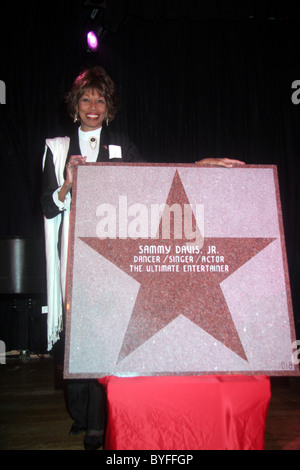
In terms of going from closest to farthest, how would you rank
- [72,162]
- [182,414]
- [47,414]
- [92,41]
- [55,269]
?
[182,414] → [72,162] → [55,269] → [47,414] → [92,41]

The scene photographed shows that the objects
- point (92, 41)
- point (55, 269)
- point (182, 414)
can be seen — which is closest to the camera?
point (182, 414)

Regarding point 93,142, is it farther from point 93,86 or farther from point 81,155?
point 93,86

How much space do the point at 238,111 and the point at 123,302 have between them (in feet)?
10.1

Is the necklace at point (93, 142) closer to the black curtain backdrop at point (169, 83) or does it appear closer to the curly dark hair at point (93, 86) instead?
the curly dark hair at point (93, 86)

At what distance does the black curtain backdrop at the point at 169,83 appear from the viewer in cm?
312

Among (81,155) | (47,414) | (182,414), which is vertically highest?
(81,155)

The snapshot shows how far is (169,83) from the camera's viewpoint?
133 inches

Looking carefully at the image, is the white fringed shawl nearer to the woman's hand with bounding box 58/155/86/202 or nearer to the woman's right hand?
the woman's hand with bounding box 58/155/86/202

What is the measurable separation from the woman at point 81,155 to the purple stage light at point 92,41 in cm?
170

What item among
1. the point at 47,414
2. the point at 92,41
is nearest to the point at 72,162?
the point at 47,414

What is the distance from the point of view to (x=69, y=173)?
1.19 m

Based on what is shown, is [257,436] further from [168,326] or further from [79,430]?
[79,430]

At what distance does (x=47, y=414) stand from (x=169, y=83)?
301cm
